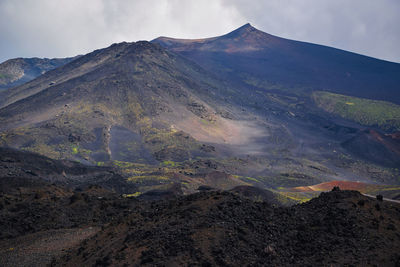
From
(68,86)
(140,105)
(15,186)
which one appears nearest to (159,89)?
(140,105)

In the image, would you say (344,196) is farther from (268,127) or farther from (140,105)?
(268,127)

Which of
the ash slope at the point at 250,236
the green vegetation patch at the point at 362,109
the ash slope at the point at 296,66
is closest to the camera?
the ash slope at the point at 250,236

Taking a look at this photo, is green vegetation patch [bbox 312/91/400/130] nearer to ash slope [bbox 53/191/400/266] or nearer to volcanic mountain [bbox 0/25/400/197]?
volcanic mountain [bbox 0/25/400/197]

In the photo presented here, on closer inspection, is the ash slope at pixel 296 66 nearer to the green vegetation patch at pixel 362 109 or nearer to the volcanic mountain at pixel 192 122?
the volcanic mountain at pixel 192 122

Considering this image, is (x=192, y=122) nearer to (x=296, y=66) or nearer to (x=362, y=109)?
(x=362, y=109)

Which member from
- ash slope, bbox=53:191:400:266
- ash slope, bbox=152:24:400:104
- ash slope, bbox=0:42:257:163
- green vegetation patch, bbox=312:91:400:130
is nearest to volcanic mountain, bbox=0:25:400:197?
ash slope, bbox=0:42:257:163

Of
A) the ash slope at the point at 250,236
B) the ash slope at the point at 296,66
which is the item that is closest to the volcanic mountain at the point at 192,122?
the ash slope at the point at 296,66

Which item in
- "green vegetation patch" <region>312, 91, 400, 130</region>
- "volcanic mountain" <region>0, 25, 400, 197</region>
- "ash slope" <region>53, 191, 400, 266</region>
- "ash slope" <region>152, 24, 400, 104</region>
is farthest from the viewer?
"ash slope" <region>152, 24, 400, 104</region>
